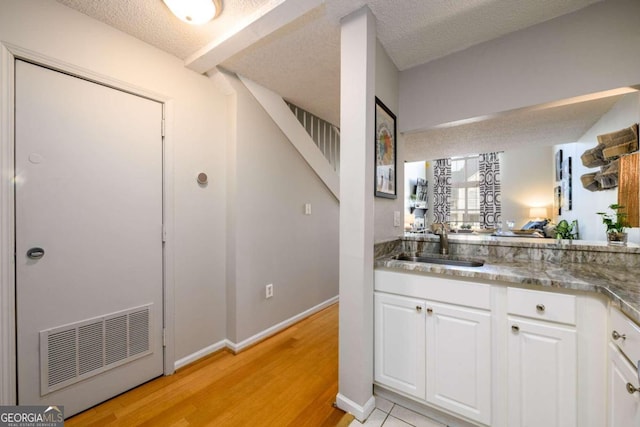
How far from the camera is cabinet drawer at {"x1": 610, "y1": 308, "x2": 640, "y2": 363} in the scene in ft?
2.83

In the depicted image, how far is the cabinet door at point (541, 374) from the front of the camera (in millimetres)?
1139

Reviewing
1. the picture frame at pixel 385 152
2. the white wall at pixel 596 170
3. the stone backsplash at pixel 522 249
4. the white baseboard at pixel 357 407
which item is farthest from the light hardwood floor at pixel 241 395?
the white wall at pixel 596 170

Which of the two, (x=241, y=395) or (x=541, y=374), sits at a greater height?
(x=541, y=374)

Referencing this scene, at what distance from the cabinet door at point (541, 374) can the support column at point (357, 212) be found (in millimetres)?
720

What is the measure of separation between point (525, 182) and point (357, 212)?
7198 millimetres

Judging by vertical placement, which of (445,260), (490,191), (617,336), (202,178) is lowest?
(617,336)

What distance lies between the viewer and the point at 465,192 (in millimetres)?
7656

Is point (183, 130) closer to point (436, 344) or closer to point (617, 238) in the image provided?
point (436, 344)

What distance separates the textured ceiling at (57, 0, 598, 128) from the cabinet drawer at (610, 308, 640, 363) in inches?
64.8

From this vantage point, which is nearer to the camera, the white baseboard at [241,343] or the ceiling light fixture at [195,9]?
the ceiling light fixture at [195,9]

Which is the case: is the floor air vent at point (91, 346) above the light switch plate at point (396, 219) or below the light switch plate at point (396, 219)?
below

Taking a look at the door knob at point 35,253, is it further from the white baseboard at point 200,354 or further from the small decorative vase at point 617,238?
the small decorative vase at point 617,238

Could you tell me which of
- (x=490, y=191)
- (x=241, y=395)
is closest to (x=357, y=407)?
(x=241, y=395)

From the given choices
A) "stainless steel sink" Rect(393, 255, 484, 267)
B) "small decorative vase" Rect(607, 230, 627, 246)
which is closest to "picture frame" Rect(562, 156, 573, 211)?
"small decorative vase" Rect(607, 230, 627, 246)
